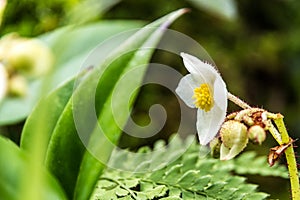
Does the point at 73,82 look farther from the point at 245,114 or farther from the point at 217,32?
the point at 217,32

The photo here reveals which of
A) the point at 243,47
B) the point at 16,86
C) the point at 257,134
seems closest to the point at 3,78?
the point at 16,86

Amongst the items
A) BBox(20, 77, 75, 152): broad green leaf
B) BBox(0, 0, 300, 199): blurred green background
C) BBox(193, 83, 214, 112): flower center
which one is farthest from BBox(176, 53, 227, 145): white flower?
BBox(0, 0, 300, 199): blurred green background

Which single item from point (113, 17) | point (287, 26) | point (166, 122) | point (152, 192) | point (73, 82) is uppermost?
point (287, 26)

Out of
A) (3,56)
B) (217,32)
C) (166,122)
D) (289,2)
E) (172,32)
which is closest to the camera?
(3,56)

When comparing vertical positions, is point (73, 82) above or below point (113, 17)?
below

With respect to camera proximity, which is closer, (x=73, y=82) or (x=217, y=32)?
(x=73, y=82)

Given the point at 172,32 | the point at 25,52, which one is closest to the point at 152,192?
the point at 25,52

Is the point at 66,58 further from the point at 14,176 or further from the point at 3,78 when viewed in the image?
the point at 14,176

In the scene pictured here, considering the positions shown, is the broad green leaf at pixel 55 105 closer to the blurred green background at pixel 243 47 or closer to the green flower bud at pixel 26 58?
the green flower bud at pixel 26 58
